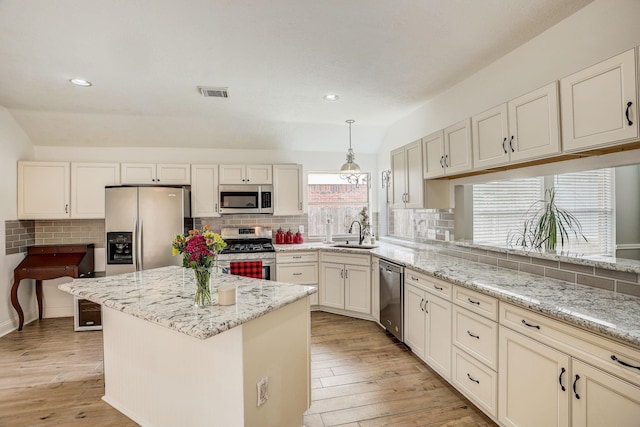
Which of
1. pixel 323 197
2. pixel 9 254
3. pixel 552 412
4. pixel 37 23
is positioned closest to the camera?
pixel 552 412

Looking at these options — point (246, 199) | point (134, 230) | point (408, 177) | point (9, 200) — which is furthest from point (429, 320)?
point (9, 200)

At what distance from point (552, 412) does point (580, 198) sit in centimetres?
216

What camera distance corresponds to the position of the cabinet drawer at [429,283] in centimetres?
242

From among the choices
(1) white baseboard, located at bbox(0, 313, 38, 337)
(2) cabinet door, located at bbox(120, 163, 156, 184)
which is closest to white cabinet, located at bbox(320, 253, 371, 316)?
(2) cabinet door, located at bbox(120, 163, 156, 184)

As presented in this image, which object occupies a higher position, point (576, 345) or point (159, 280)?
point (159, 280)

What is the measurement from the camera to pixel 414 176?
3453 mm

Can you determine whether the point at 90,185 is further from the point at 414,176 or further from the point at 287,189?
the point at 414,176

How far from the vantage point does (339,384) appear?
2.53 metres

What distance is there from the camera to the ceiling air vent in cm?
310

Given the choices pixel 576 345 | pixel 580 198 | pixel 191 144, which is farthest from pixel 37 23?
pixel 580 198

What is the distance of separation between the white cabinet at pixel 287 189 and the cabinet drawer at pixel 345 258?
2.73 ft

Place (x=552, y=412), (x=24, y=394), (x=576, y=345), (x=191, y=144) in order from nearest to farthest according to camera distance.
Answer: (x=576, y=345) → (x=552, y=412) → (x=24, y=394) → (x=191, y=144)

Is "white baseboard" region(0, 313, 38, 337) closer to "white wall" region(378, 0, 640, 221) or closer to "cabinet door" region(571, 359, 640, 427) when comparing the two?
"cabinet door" region(571, 359, 640, 427)

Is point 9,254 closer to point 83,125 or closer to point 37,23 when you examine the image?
point 83,125
